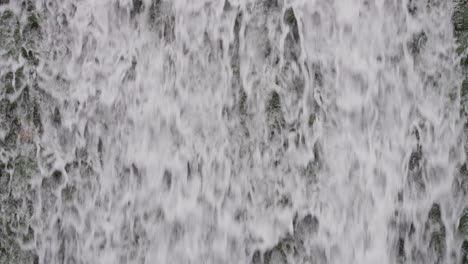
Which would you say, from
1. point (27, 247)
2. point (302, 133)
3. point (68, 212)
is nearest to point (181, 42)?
point (302, 133)

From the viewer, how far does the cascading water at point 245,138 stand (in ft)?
7.32

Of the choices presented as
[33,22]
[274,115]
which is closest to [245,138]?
[274,115]

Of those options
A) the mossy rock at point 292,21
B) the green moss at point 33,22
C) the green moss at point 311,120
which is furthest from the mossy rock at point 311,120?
the green moss at point 33,22

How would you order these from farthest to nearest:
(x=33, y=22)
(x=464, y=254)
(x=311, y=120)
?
(x=33, y=22), (x=311, y=120), (x=464, y=254)

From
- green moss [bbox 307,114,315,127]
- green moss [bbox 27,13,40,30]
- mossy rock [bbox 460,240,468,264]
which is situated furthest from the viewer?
green moss [bbox 27,13,40,30]

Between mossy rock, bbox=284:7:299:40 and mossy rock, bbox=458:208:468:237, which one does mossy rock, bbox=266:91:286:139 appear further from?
mossy rock, bbox=458:208:468:237

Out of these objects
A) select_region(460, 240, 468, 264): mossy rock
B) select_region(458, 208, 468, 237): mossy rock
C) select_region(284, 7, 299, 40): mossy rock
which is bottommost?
select_region(460, 240, 468, 264): mossy rock

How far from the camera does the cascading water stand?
7.32 ft

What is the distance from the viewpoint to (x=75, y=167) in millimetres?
2471

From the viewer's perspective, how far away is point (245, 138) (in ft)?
7.65

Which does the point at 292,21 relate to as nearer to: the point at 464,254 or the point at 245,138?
the point at 245,138

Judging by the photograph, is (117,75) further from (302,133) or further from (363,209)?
(363,209)

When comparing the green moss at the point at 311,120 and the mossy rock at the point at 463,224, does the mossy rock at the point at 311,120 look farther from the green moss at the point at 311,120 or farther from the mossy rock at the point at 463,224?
the mossy rock at the point at 463,224

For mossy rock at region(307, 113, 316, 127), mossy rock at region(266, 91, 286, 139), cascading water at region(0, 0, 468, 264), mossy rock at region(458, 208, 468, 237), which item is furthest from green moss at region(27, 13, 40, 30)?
mossy rock at region(458, 208, 468, 237)
